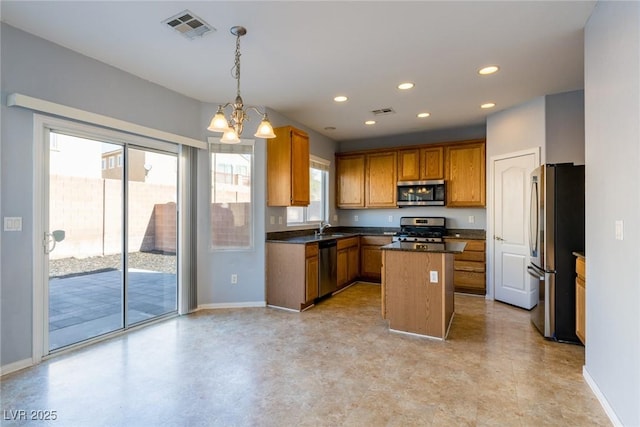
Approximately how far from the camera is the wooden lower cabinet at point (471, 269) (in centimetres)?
483

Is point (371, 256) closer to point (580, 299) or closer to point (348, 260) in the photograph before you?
point (348, 260)

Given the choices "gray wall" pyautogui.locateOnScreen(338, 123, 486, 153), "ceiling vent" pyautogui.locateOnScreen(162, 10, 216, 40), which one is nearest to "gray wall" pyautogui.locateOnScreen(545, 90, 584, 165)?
"gray wall" pyautogui.locateOnScreen(338, 123, 486, 153)

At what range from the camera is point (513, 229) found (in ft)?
14.3

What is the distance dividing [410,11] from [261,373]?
294 cm

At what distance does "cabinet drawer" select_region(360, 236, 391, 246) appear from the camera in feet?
18.6

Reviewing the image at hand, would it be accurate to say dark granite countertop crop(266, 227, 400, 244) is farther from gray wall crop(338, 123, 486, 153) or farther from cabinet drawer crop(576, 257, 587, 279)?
cabinet drawer crop(576, 257, 587, 279)

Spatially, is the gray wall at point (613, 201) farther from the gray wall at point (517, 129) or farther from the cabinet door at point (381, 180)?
the cabinet door at point (381, 180)

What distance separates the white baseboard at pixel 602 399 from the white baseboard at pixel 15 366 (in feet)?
13.8

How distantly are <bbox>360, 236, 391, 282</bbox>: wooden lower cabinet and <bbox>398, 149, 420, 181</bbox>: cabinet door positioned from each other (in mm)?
1138

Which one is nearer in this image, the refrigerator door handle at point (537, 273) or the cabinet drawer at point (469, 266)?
the refrigerator door handle at point (537, 273)

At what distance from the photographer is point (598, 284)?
2191mm

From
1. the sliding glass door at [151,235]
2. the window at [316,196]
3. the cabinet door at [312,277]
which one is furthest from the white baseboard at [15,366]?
the window at [316,196]

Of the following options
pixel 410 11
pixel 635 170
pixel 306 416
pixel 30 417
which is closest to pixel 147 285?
pixel 30 417

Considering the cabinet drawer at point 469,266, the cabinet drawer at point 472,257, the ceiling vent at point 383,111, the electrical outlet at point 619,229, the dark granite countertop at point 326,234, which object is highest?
the ceiling vent at point 383,111
